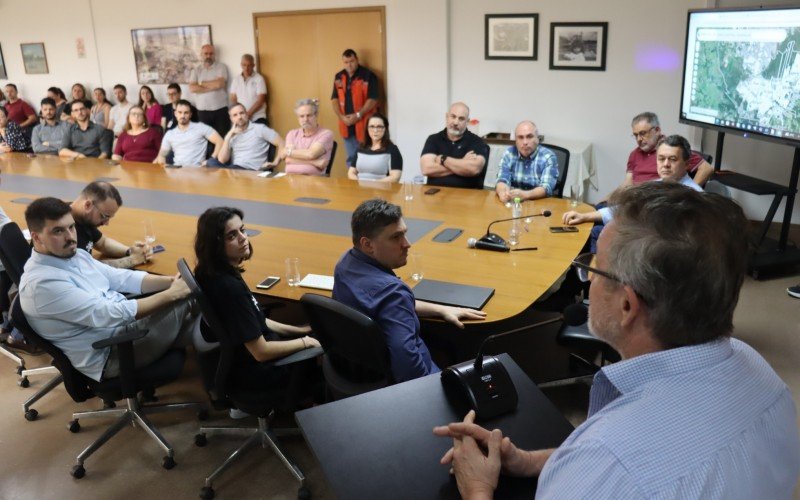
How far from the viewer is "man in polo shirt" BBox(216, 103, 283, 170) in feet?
19.2

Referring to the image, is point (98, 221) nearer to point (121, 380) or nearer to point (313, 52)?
point (121, 380)

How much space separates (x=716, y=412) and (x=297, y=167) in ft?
16.1

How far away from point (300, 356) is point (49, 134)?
226 inches

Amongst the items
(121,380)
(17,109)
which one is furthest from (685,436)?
(17,109)

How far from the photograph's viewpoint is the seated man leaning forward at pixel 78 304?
2.52m

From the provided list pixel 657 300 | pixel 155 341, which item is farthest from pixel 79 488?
pixel 657 300

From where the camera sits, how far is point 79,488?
263 centimetres

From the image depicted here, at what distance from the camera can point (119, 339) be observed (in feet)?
8.21

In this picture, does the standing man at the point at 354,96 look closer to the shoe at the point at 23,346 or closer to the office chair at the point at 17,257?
the shoe at the point at 23,346

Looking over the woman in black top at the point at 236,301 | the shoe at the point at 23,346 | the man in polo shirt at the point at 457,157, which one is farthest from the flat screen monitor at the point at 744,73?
the shoe at the point at 23,346

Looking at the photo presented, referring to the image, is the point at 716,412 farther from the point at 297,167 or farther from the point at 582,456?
the point at 297,167

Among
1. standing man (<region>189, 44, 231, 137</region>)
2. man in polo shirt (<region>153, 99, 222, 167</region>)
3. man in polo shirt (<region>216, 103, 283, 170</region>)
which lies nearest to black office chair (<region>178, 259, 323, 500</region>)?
man in polo shirt (<region>216, 103, 283, 170</region>)

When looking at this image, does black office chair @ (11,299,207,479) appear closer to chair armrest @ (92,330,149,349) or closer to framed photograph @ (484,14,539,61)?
chair armrest @ (92,330,149,349)

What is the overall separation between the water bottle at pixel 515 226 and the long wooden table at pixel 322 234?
0.06m
